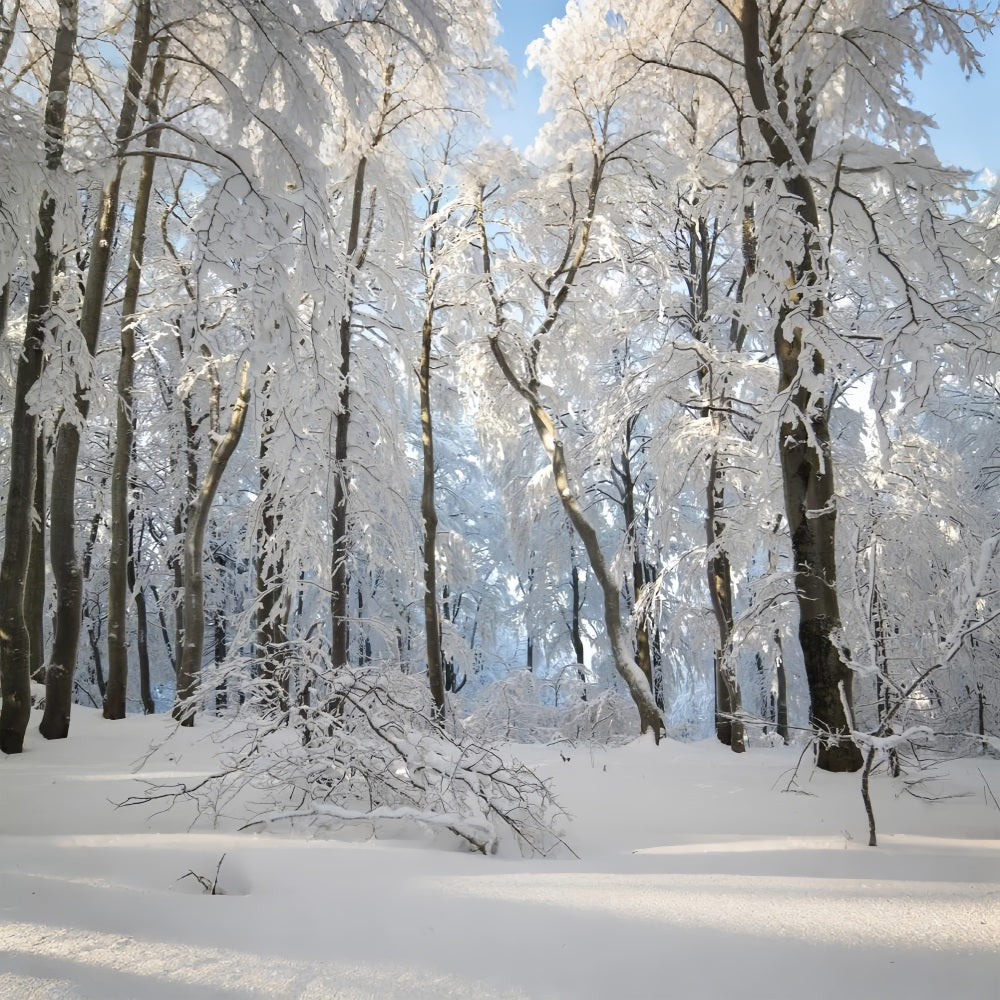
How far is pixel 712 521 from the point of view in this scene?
7.90 meters

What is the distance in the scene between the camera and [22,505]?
4.85 m

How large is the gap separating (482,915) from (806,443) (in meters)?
4.29

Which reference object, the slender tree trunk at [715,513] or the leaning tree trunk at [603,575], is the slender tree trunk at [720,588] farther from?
the leaning tree trunk at [603,575]

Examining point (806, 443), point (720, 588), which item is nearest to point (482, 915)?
point (806, 443)

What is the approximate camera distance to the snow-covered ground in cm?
153

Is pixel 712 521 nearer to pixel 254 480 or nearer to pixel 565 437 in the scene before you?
pixel 565 437

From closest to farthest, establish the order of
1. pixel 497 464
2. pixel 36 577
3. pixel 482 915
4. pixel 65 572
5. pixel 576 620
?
pixel 482 915, pixel 65 572, pixel 36 577, pixel 497 464, pixel 576 620

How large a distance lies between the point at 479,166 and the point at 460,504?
500 inches

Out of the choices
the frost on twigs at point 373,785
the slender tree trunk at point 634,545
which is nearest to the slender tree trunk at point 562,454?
the slender tree trunk at point 634,545

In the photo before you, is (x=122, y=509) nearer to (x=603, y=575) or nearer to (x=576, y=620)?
(x=603, y=575)

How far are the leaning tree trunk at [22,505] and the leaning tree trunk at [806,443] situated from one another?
493 cm

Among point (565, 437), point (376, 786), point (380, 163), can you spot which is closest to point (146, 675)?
point (565, 437)

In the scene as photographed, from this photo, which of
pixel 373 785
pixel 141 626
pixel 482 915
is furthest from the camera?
pixel 141 626

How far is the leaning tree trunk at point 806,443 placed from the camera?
4.79 meters
